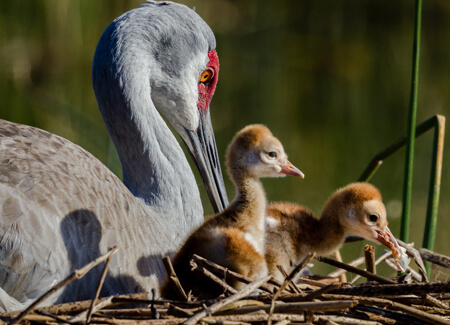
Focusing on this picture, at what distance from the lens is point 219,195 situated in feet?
10.2

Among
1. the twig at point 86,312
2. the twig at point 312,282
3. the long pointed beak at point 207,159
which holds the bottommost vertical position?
the twig at point 312,282

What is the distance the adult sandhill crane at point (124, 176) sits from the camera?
2189mm

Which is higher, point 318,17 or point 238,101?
point 318,17

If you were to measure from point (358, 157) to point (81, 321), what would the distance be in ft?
16.9

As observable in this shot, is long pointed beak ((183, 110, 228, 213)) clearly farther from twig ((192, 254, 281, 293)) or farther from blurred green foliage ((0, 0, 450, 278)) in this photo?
blurred green foliage ((0, 0, 450, 278))

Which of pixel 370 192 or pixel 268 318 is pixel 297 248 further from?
pixel 268 318

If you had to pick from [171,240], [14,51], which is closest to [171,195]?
[171,240]

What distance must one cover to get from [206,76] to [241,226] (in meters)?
0.92

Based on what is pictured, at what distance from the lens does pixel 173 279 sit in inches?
80.9

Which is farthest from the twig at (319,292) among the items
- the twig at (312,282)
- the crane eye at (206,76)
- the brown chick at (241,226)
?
the crane eye at (206,76)

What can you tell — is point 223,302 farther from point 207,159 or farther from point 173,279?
point 207,159

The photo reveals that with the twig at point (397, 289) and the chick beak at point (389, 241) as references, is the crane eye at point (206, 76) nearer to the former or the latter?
the chick beak at point (389, 241)

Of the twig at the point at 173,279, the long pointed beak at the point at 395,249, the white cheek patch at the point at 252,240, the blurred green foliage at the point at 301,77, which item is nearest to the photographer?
the twig at the point at 173,279

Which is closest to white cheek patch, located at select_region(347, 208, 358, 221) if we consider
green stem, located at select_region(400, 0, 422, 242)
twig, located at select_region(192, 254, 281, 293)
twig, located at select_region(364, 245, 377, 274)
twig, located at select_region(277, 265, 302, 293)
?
twig, located at select_region(364, 245, 377, 274)
